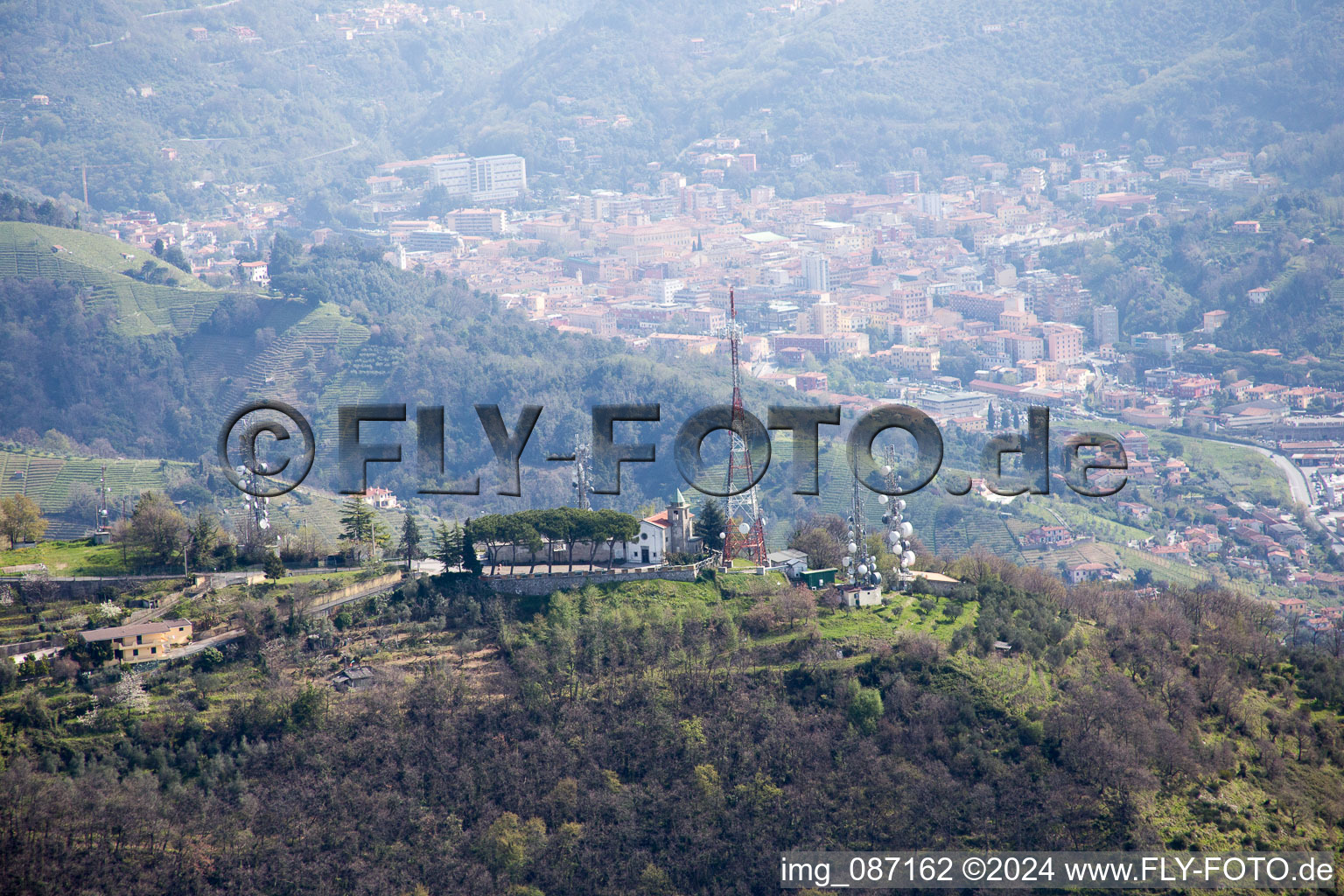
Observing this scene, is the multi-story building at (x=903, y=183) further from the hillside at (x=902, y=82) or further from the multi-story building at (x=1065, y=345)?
the multi-story building at (x=1065, y=345)

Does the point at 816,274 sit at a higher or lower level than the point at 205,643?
higher

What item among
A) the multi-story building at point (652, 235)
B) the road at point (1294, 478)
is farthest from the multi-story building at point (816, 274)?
the road at point (1294, 478)

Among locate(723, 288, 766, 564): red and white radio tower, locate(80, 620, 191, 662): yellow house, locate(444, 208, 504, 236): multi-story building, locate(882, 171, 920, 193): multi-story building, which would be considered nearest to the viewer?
locate(80, 620, 191, 662): yellow house

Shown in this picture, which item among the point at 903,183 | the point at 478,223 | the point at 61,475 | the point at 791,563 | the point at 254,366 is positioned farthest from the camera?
the point at 903,183

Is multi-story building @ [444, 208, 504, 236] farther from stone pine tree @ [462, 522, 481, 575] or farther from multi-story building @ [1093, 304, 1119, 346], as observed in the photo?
stone pine tree @ [462, 522, 481, 575]

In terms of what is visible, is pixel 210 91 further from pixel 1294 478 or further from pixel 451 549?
pixel 451 549

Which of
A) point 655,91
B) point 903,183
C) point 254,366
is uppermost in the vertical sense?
point 655,91

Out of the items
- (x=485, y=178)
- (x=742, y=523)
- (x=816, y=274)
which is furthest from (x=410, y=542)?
(x=485, y=178)

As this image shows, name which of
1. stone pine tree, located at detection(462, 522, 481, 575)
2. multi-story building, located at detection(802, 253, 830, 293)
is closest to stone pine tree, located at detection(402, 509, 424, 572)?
stone pine tree, located at detection(462, 522, 481, 575)
